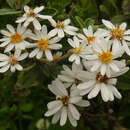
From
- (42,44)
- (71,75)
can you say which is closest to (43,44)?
(42,44)

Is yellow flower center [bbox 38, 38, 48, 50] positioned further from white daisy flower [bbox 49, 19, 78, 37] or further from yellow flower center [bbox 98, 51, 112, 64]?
yellow flower center [bbox 98, 51, 112, 64]

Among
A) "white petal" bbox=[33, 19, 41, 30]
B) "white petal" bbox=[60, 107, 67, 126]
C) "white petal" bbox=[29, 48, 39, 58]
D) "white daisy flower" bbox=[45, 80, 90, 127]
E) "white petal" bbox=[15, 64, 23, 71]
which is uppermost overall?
"white petal" bbox=[33, 19, 41, 30]

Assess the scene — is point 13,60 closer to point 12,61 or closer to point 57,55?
point 12,61

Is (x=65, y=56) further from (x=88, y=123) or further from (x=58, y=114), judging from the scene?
(x=88, y=123)

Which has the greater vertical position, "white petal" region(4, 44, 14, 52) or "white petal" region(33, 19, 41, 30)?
"white petal" region(33, 19, 41, 30)

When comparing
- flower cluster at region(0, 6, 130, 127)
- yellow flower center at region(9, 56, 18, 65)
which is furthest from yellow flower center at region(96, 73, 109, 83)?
yellow flower center at region(9, 56, 18, 65)

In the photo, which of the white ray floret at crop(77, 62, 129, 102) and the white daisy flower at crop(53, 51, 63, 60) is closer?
the white ray floret at crop(77, 62, 129, 102)

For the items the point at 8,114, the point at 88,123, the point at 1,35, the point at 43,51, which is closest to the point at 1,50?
the point at 1,35
